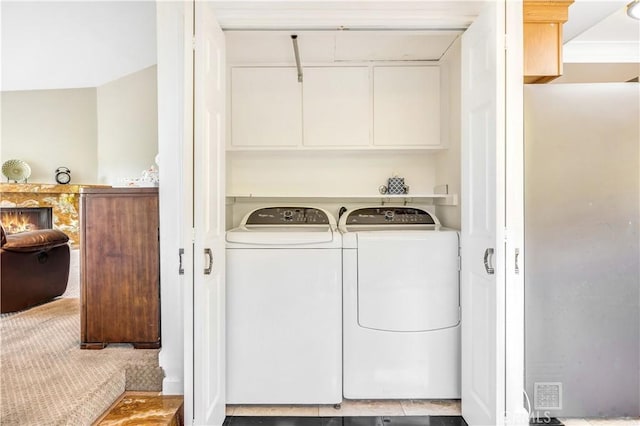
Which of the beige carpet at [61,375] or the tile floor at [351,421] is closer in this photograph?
the beige carpet at [61,375]

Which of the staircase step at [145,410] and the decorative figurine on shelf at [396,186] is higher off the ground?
the decorative figurine on shelf at [396,186]

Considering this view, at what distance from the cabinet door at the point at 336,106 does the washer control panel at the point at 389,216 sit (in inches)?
20.6

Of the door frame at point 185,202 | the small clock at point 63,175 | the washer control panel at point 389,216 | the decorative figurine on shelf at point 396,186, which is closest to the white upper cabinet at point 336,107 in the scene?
the decorative figurine on shelf at point 396,186

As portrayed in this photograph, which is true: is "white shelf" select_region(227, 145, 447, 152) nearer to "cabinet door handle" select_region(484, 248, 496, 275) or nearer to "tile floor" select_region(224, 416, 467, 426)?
"cabinet door handle" select_region(484, 248, 496, 275)

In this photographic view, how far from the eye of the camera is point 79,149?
564 cm

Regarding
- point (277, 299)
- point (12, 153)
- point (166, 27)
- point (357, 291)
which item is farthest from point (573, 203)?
point (12, 153)

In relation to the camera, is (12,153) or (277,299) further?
(12,153)

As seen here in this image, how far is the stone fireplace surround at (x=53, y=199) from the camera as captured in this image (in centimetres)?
543

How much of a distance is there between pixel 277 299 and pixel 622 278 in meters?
1.85

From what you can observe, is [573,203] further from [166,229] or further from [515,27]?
[166,229]

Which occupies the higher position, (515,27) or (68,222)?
(515,27)

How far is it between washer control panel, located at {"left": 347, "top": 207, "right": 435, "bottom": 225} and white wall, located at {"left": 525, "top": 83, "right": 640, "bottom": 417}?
845 mm

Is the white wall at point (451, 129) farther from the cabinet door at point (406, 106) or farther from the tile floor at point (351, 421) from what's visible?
the tile floor at point (351, 421)

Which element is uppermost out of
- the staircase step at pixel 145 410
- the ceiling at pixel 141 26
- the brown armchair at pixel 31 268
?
the ceiling at pixel 141 26
